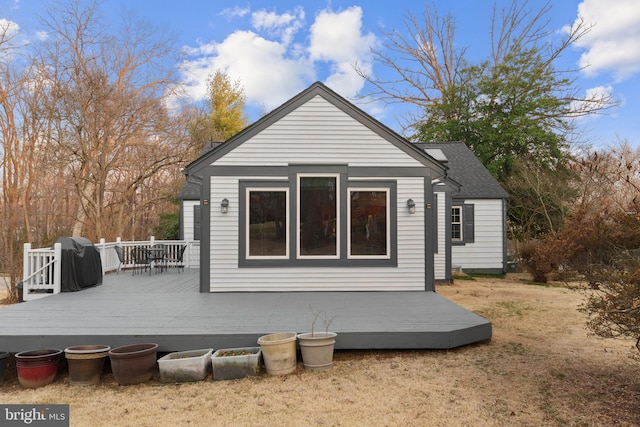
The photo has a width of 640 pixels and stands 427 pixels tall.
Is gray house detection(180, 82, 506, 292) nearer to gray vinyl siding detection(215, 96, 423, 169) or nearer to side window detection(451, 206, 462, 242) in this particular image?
gray vinyl siding detection(215, 96, 423, 169)

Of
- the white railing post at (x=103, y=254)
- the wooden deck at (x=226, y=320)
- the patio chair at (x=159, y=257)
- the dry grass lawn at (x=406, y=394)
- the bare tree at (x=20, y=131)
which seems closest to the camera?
the dry grass lawn at (x=406, y=394)

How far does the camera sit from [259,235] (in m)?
7.80

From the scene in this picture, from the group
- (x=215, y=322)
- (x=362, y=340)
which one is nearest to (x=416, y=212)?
(x=362, y=340)

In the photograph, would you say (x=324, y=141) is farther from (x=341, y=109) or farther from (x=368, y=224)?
(x=368, y=224)

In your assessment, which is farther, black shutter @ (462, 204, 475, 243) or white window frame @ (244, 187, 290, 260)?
black shutter @ (462, 204, 475, 243)

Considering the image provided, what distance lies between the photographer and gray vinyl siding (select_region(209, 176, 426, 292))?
7.78m

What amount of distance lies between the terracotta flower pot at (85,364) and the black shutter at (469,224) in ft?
39.0

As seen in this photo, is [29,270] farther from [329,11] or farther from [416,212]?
[329,11]

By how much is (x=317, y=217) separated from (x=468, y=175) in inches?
350

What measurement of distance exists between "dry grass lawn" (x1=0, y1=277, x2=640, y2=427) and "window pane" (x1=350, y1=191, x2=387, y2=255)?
2.84m

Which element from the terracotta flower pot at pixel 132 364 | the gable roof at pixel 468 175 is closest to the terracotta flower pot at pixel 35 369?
the terracotta flower pot at pixel 132 364

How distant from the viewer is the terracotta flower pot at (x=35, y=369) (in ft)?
14.2

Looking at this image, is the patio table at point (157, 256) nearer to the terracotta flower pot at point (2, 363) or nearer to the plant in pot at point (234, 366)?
the terracotta flower pot at point (2, 363)

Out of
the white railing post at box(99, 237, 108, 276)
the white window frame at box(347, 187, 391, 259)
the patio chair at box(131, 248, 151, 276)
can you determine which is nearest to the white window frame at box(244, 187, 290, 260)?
the white window frame at box(347, 187, 391, 259)
